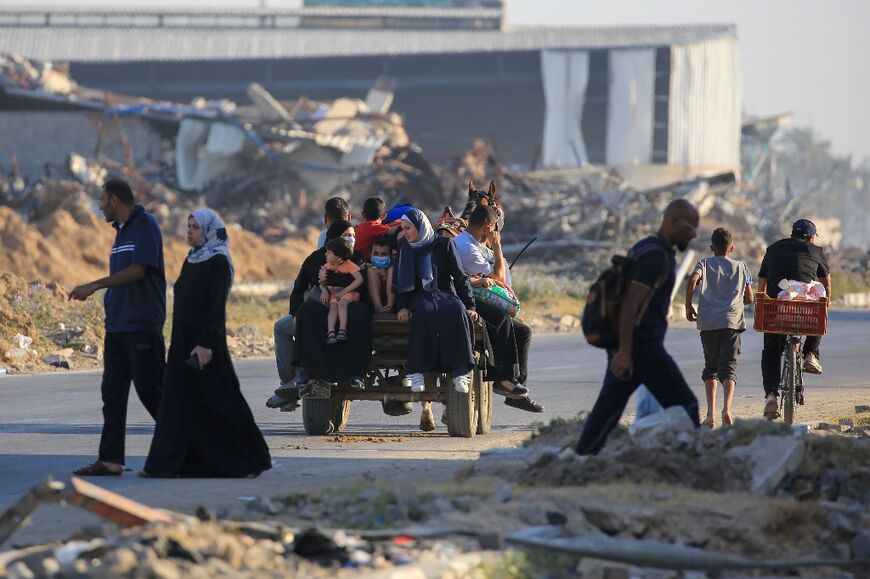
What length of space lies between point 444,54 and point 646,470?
51.8m

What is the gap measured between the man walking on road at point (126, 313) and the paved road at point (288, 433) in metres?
0.34

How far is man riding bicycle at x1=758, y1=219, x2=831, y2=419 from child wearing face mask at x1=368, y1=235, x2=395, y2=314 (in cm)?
338

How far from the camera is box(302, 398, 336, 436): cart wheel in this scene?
13.4 m

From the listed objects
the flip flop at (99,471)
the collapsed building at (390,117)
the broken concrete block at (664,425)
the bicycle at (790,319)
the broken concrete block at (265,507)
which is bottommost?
the flip flop at (99,471)

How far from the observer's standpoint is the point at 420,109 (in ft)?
204

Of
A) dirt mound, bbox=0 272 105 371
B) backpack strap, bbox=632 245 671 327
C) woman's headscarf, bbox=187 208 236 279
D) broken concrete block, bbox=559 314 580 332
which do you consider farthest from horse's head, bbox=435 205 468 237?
broken concrete block, bbox=559 314 580 332

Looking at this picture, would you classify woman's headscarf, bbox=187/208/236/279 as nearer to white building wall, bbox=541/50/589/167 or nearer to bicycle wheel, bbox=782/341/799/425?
bicycle wheel, bbox=782/341/799/425

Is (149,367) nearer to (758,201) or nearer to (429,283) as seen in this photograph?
(429,283)

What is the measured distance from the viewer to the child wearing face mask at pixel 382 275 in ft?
42.0

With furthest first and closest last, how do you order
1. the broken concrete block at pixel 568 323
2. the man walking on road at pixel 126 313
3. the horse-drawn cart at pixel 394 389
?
the broken concrete block at pixel 568 323 → the horse-drawn cart at pixel 394 389 → the man walking on road at pixel 126 313

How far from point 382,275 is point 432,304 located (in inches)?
25.6

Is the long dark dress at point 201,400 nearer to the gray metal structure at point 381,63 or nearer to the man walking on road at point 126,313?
the man walking on road at point 126,313

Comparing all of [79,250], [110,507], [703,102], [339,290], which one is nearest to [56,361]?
[339,290]

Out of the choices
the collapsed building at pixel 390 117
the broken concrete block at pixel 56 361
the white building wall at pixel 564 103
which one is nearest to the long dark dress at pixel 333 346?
the broken concrete block at pixel 56 361
